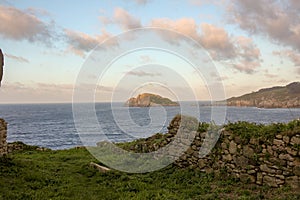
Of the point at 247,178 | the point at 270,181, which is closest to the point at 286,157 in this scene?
the point at 270,181

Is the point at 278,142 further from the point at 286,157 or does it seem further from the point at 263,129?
the point at 263,129

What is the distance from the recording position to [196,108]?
47.5ft

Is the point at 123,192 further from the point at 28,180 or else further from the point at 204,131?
the point at 204,131

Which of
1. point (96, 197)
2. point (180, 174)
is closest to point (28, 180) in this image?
point (96, 197)

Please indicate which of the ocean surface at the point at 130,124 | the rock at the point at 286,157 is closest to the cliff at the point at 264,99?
the ocean surface at the point at 130,124

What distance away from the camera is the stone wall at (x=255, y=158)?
8797mm

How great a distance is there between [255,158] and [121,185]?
4782 mm

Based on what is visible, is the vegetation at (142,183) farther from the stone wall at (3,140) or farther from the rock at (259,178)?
the stone wall at (3,140)

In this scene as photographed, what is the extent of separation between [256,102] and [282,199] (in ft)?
183

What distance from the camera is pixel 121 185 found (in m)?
9.98

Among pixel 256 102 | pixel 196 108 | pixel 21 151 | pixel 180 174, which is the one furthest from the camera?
pixel 256 102

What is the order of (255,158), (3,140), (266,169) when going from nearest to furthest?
(266,169) < (255,158) < (3,140)

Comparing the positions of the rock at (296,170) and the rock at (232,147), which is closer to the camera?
the rock at (296,170)

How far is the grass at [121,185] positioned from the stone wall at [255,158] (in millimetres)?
343
